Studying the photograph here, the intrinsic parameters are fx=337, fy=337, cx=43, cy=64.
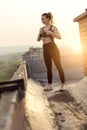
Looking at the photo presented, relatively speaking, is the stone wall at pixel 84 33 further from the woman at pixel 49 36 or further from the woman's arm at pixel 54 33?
the woman's arm at pixel 54 33

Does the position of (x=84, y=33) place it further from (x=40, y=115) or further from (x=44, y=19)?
(x=40, y=115)

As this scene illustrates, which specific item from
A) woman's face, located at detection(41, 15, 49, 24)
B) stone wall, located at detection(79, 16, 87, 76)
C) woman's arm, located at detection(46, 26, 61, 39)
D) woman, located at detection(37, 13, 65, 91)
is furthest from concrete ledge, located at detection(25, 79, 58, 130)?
stone wall, located at detection(79, 16, 87, 76)

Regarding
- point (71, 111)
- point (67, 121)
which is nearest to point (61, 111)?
point (71, 111)

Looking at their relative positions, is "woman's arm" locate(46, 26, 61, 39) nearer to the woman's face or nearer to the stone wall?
the woman's face

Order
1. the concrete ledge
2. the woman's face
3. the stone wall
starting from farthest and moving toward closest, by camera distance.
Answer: the stone wall < the woman's face < the concrete ledge

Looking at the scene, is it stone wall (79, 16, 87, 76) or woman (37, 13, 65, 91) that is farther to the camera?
stone wall (79, 16, 87, 76)

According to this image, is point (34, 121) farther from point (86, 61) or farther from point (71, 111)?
point (86, 61)

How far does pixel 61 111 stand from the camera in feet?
25.1

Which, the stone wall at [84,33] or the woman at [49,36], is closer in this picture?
Result: the woman at [49,36]

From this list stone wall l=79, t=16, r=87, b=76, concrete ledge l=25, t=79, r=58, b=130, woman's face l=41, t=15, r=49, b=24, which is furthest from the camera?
stone wall l=79, t=16, r=87, b=76

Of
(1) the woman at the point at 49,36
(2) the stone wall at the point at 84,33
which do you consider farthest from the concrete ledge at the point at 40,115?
(2) the stone wall at the point at 84,33

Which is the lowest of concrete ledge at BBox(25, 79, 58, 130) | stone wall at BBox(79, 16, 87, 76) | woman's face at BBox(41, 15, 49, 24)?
concrete ledge at BBox(25, 79, 58, 130)

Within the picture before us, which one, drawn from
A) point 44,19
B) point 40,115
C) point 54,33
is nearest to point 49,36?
point 54,33

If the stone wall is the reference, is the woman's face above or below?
above
